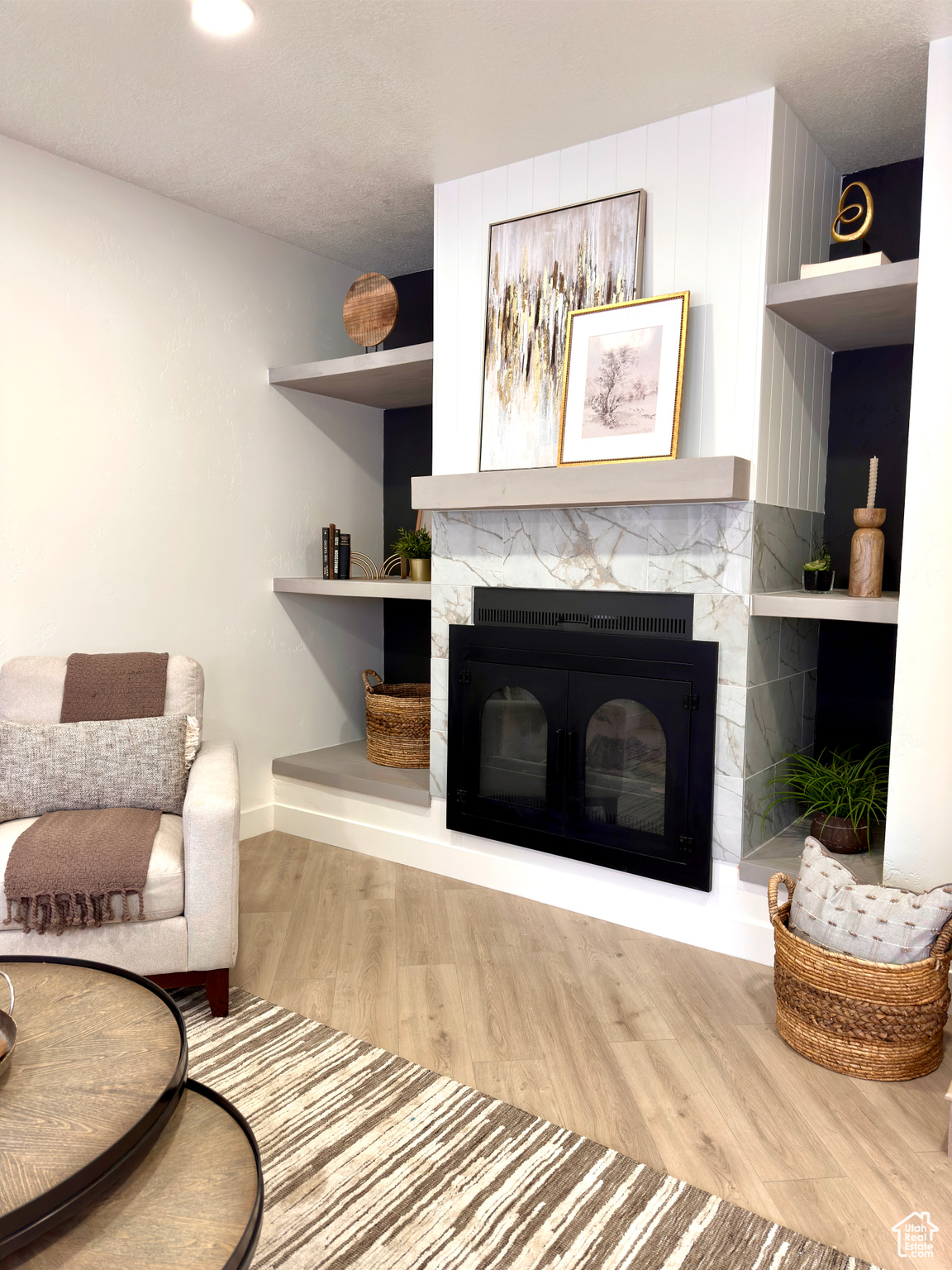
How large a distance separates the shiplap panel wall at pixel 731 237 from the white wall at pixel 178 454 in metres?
1.28

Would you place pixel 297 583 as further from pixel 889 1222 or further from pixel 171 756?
pixel 889 1222

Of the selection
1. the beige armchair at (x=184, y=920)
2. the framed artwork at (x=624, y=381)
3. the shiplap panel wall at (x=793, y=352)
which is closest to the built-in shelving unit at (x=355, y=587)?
the framed artwork at (x=624, y=381)

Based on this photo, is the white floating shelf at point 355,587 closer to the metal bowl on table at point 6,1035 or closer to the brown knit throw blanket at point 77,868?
the brown knit throw blanket at point 77,868

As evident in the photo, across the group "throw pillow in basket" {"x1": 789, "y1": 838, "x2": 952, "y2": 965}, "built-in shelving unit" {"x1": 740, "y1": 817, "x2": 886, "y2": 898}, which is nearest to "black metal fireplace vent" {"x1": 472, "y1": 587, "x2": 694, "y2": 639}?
"built-in shelving unit" {"x1": 740, "y1": 817, "x2": 886, "y2": 898}

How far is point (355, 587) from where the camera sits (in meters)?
3.47

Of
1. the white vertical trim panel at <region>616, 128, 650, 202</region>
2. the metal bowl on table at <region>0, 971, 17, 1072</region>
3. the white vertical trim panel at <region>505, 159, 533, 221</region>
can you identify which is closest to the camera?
the metal bowl on table at <region>0, 971, 17, 1072</region>

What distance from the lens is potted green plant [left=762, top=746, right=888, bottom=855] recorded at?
2.59 meters

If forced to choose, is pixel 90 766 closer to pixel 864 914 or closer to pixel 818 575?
pixel 864 914

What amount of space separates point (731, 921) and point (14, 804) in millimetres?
2147

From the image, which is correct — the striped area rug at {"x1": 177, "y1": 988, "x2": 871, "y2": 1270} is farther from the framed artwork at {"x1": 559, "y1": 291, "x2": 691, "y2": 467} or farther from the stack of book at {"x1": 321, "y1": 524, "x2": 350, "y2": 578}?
the stack of book at {"x1": 321, "y1": 524, "x2": 350, "y2": 578}

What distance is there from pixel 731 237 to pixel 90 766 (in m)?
2.45

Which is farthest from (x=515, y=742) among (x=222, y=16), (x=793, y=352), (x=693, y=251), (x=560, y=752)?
(x=222, y=16)

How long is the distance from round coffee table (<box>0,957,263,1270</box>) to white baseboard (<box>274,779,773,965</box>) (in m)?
1.70

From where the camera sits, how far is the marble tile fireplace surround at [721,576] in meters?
2.55
